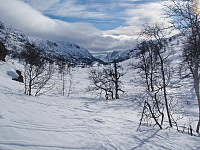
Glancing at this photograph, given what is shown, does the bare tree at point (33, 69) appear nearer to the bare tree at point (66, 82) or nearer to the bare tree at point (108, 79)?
the bare tree at point (108, 79)

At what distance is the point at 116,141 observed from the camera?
3.96m

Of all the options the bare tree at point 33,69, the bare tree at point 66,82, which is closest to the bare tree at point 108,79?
A: the bare tree at point 66,82

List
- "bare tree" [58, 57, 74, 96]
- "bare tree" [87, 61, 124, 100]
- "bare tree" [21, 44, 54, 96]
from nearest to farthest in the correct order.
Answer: "bare tree" [21, 44, 54, 96] → "bare tree" [87, 61, 124, 100] → "bare tree" [58, 57, 74, 96]

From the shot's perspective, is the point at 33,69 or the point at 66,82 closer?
the point at 33,69

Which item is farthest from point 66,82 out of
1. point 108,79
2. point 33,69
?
point 33,69

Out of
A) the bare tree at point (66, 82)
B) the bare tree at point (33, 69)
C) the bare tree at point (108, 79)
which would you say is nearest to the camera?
the bare tree at point (33, 69)

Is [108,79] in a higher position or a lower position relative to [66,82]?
higher

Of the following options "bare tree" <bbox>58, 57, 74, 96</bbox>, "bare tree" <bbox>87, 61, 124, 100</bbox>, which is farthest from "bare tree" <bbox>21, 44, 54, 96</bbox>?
"bare tree" <bbox>58, 57, 74, 96</bbox>

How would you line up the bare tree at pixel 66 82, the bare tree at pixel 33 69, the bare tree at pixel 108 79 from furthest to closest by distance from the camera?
the bare tree at pixel 66 82 → the bare tree at pixel 108 79 → the bare tree at pixel 33 69

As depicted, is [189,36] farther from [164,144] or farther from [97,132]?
[97,132]

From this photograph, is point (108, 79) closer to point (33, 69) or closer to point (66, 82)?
point (33, 69)

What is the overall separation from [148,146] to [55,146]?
268 centimetres

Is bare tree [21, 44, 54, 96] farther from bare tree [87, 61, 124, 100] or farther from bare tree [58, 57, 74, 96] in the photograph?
bare tree [58, 57, 74, 96]

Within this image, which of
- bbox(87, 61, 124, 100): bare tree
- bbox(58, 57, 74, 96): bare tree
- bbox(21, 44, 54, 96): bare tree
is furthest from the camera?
bbox(58, 57, 74, 96): bare tree
